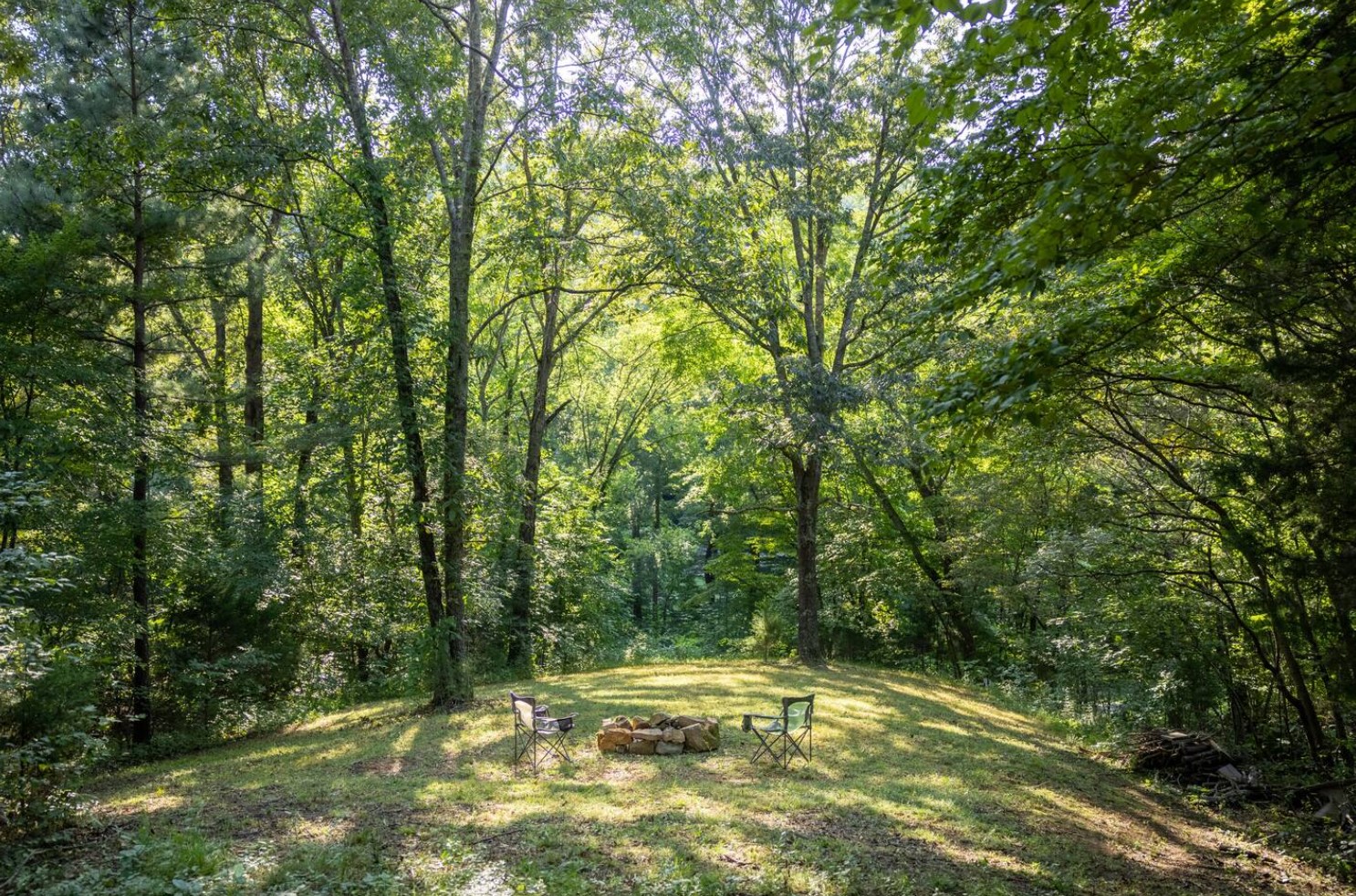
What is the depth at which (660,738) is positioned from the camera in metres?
7.27

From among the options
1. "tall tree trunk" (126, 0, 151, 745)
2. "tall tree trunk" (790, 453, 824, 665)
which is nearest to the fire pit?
"tall tree trunk" (126, 0, 151, 745)

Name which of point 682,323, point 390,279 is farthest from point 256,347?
point 682,323

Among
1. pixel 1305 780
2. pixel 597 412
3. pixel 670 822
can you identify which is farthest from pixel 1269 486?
pixel 597 412

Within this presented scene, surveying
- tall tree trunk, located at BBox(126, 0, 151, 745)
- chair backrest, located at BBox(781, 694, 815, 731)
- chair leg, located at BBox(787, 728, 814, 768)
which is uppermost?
tall tree trunk, located at BBox(126, 0, 151, 745)

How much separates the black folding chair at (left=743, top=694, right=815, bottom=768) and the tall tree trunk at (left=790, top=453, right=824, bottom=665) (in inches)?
251

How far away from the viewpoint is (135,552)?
28.8 ft

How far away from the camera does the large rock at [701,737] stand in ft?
24.1

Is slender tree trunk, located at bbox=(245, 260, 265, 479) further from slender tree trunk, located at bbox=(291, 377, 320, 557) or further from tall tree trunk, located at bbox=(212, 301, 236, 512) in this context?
slender tree trunk, located at bbox=(291, 377, 320, 557)

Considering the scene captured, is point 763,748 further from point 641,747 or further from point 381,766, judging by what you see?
point 381,766

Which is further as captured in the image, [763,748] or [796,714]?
[763,748]

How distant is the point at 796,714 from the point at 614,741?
191 cm

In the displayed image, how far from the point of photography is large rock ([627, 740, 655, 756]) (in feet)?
23.7

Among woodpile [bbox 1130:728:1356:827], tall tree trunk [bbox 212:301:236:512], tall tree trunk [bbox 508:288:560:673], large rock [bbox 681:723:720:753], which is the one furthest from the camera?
tall tree trunk [bbox 508:288:560:673]

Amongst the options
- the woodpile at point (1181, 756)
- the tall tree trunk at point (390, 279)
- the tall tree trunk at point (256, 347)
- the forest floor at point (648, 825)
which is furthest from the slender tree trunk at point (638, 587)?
the woodpile at point (1181, 756)
